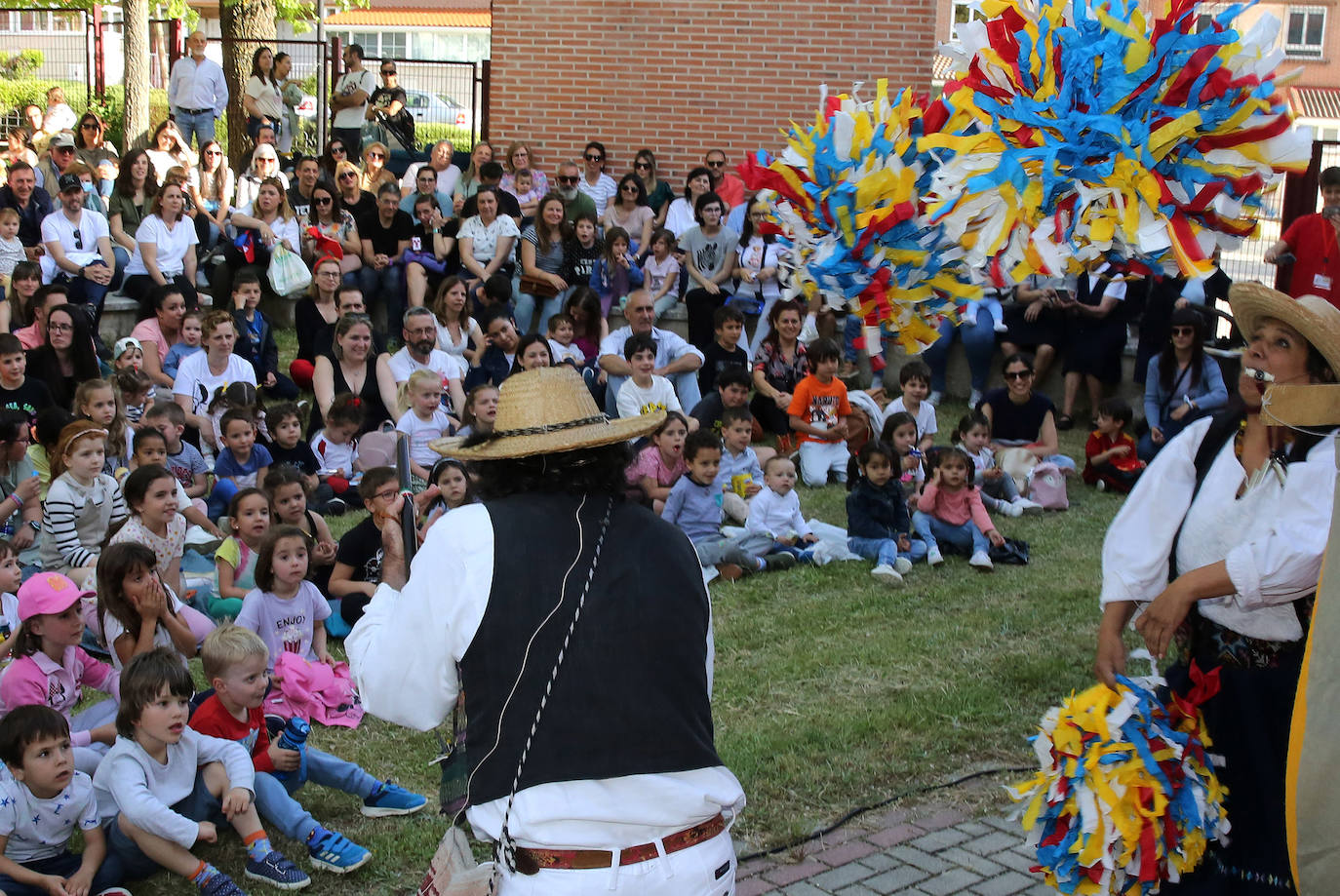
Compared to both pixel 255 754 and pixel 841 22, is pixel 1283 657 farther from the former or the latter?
pixel 841 22

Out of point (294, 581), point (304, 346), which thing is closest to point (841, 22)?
point (304, 346)

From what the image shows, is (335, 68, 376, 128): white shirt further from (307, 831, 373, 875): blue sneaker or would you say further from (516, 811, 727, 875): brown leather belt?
(516, 811, 727, 875): brown leather belt

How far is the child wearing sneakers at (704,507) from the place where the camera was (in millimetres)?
7734

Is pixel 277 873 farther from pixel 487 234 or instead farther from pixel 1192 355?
pixel 487 234

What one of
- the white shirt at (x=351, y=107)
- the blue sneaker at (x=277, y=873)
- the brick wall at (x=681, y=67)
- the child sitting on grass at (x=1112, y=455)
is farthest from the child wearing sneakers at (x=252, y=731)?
the white shirt at (x=351, y=107)

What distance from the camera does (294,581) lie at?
582 centimetres

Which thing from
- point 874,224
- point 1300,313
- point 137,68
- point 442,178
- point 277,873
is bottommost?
point 277,873

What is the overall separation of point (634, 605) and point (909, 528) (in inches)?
224

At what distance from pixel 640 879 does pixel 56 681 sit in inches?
126

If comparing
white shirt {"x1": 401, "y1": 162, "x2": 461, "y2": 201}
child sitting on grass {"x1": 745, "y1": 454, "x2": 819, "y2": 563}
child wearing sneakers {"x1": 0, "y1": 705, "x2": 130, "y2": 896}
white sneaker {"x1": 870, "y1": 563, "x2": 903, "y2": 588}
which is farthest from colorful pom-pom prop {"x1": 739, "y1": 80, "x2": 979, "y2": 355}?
white shirt {"x1": 401, "y1": 162, "x2": 461, "y2": 201}

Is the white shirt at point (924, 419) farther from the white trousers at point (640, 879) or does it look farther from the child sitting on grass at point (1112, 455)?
the white trousers at point (640, 879)

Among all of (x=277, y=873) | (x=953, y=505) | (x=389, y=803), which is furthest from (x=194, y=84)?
(x=277, y=873)

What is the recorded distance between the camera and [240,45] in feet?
52.9

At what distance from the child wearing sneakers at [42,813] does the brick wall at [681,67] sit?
10577mm
